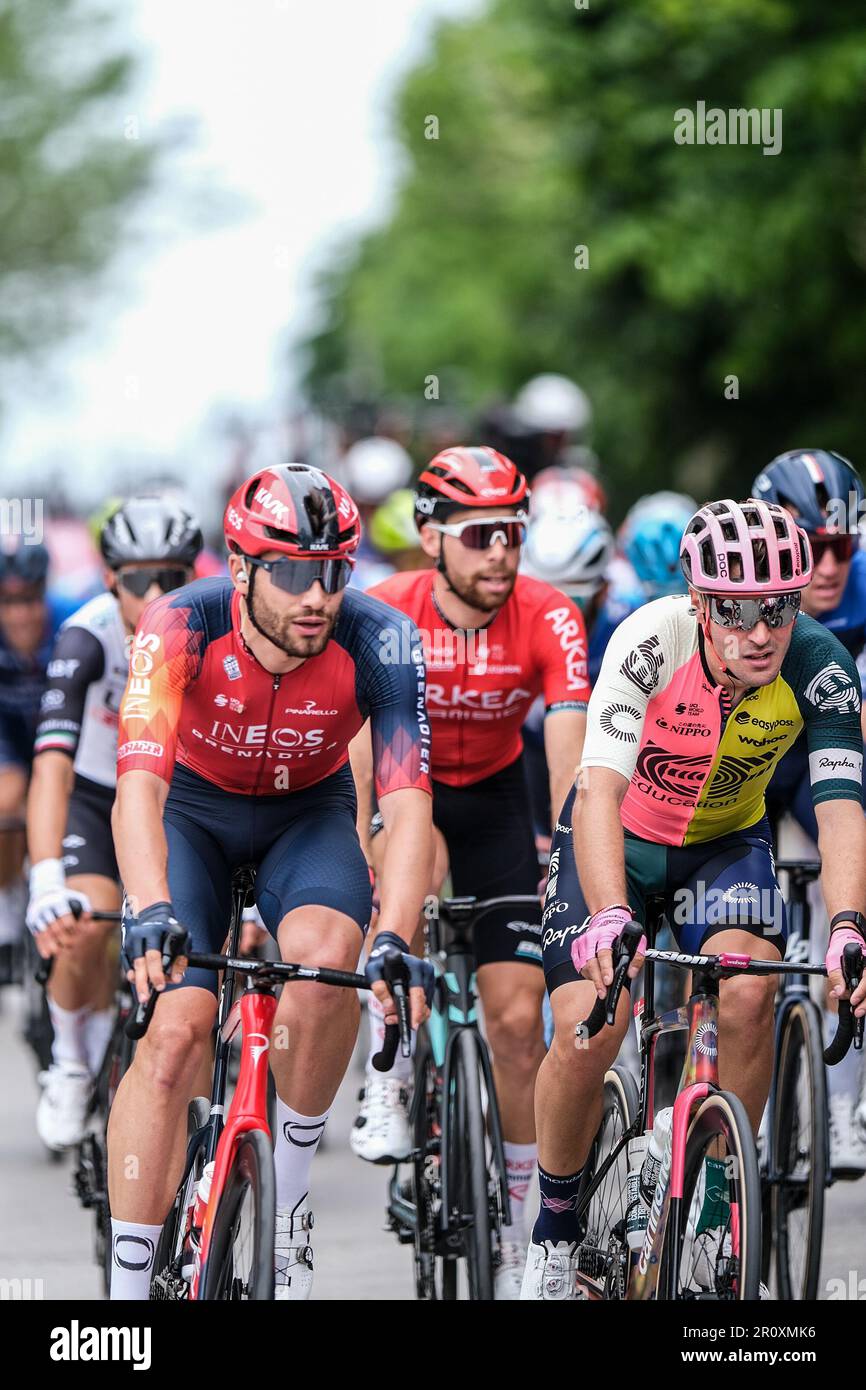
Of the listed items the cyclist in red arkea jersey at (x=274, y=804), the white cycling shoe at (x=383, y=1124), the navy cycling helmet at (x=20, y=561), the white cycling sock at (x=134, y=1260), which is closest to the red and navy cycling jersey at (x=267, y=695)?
the cyclist in red arkea jersey at (x=274, y=804)

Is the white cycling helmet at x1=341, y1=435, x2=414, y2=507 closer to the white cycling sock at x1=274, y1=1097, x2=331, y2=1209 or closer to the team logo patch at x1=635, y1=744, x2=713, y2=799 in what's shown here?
the team logo patch at x1=635, y1=744, x2=713, y2=799

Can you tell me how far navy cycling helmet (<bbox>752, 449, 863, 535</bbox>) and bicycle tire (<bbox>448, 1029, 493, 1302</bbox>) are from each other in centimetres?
190

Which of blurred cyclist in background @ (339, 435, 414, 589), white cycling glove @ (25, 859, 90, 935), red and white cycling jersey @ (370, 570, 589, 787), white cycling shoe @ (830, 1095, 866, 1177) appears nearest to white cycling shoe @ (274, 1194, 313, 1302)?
white cycling glove @ (25, 859, 90, 935)

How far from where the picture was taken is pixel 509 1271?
6.29 m

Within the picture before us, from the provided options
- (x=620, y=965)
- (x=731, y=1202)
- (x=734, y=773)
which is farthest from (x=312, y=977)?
(x=734, y=773)

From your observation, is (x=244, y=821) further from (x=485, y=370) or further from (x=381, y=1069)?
(x=485, y=370)

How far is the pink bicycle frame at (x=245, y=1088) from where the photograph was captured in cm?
498

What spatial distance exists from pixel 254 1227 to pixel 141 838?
950 millimetres

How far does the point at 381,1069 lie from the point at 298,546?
4.09 feet

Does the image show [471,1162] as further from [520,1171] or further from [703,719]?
[703,719]

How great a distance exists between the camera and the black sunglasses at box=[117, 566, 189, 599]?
7.63 meters

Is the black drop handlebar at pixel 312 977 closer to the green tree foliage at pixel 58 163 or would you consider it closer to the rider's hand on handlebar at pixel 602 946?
the rider's hand on handlebar at pixel 602 946

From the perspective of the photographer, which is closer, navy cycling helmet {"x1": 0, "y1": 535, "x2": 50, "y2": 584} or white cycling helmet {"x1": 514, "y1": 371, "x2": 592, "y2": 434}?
navy cycling helmet {"x1": 0, "y1": 535, "x2": 50, "y2": 584}

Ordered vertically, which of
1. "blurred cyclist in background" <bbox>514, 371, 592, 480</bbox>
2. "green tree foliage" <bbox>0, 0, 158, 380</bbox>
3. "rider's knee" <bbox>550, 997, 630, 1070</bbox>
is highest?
"green tree foliage" <bbox>0, 0, 158, 380</bbox>
